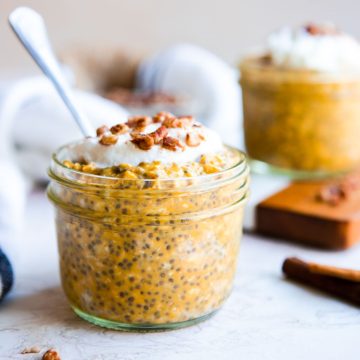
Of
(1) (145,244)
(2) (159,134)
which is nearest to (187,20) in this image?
(2) (159,134)

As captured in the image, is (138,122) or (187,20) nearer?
(138,122)

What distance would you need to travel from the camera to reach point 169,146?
0.98 metres

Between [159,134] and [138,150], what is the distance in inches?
1.8

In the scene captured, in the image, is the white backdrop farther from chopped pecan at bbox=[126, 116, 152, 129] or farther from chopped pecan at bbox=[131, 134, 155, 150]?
chopped pecan at bbox=[131, 134, 155, 150]

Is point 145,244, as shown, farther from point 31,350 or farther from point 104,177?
point 31,350

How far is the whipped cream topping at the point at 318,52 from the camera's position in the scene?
5.22ft

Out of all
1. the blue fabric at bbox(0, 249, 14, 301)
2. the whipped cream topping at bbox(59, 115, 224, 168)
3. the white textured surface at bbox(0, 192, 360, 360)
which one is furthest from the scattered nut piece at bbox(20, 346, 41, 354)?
the whipped cream topping at bbox(59, 115, 224, 168)

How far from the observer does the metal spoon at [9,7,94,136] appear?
3.45 ft

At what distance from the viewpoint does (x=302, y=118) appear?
160 cm

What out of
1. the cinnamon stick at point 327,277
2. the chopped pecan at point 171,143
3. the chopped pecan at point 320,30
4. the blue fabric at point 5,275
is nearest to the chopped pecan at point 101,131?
the chopped pecan at point 171,143

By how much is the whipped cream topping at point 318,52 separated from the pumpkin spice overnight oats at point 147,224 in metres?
0.64

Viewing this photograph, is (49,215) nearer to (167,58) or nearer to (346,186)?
(346,186)

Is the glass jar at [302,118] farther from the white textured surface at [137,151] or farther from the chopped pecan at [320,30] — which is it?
the white textured surface at [137,151]

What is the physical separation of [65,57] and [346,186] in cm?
138
